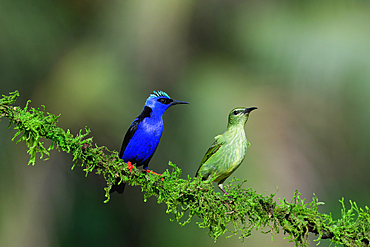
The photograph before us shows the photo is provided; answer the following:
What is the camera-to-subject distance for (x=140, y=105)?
7148 millimetres

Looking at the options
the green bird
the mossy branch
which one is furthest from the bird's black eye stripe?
the mossy branch

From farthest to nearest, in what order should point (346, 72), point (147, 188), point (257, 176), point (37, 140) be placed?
point (346, 72), point (257, 176), point (147, 188), point (37, 140)

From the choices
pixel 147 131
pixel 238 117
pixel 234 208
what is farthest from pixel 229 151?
pixel 147 131

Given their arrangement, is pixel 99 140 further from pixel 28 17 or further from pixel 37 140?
pixel 37 140

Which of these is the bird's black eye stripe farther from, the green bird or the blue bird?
the green bird

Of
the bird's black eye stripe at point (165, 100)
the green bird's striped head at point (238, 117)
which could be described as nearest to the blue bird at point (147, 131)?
the bird's black eye stripe at point (165, 100)

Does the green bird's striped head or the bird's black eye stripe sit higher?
the bird's black eye stripe

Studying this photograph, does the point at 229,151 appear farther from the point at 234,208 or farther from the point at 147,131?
the point at 147,131

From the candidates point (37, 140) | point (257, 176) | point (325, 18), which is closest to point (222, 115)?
point (257, 176)

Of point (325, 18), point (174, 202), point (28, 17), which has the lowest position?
point (174, 202)

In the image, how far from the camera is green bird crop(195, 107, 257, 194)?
2557mm

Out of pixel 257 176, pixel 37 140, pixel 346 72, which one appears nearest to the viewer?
pixel 37 140

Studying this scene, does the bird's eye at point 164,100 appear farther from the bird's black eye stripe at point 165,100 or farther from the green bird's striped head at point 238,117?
the green bird's striped head at point 238,117

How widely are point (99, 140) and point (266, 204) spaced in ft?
18.3
